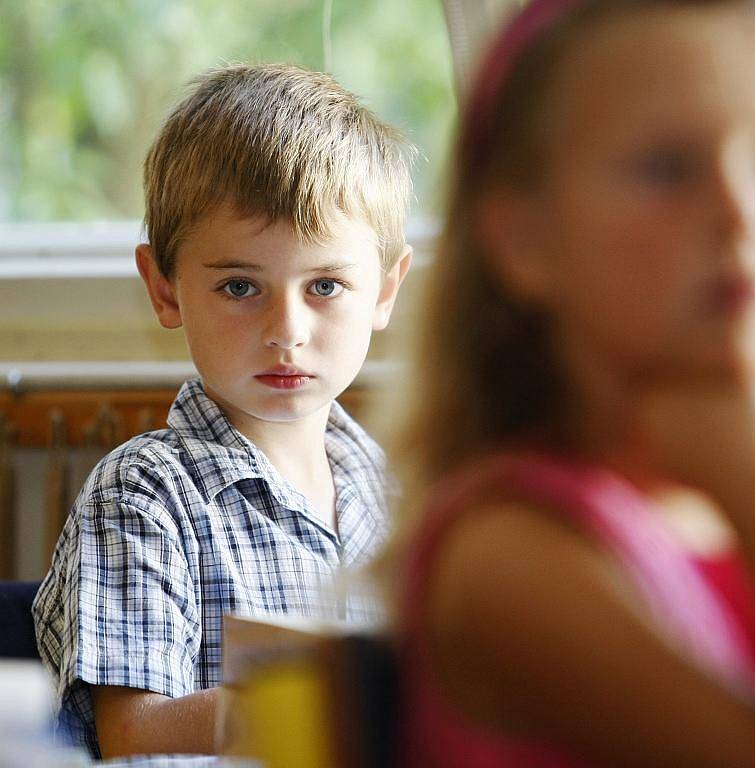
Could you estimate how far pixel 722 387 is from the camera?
1.37 feet

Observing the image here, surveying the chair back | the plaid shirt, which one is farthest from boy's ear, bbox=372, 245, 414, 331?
the chair back

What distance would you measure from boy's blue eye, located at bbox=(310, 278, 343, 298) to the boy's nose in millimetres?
41

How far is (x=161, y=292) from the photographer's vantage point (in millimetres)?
1322

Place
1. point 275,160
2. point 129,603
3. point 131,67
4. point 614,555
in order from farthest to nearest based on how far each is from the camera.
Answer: point 131,67, point 275,160, point 129,603, point 614,555

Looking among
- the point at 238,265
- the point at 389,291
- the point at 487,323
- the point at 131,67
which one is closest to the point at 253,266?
the point at 238,265

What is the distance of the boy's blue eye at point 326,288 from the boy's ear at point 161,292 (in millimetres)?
173

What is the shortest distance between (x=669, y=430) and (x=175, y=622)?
765 millimetres

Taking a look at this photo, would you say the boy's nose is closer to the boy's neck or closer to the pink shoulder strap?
the boy's neck

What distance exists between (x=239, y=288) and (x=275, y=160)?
135mm

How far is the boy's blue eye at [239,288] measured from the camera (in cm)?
120

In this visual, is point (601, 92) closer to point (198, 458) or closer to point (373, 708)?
point (373, 708)

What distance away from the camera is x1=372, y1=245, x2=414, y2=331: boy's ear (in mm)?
1369

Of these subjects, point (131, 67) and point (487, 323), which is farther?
point (131, 67)

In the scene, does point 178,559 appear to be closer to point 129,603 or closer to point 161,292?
point 129,603
